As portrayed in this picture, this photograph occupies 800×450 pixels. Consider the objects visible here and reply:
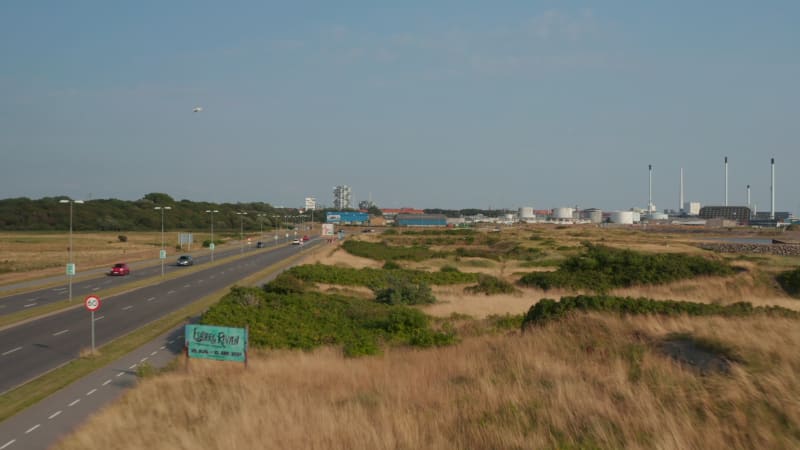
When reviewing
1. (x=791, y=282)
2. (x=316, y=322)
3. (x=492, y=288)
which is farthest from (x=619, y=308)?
(x=791, y=282)

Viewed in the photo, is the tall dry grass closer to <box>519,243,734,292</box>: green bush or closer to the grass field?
the grass field

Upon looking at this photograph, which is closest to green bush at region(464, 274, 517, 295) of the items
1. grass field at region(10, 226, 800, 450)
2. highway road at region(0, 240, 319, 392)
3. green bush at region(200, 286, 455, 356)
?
green bush at region(200, 286, 455, 356)

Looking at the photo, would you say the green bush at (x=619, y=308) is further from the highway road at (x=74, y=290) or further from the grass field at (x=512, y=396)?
the highway road at (x=74, y=290)

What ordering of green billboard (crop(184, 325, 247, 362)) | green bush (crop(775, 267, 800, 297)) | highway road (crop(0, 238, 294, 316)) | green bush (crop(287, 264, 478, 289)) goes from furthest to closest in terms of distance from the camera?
1. green bush (crop(287, 264, 478, 289))
2. green bush (crop(775, 267, 800, 297))
3. highway road (crop(0, 238, 294, 316))
4. green billboard (crop(184, 325, 247, 362))

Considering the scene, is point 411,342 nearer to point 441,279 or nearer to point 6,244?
point 441,279

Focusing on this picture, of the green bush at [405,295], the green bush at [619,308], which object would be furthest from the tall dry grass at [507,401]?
the green bush at [405,295]

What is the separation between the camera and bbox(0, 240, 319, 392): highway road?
23578mm

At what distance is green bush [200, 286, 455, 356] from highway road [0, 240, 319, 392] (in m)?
5.74

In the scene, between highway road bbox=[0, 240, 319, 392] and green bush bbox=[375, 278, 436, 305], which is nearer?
highway road bbox=[0, 240, 319, 392]

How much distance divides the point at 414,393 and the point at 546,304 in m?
14.3

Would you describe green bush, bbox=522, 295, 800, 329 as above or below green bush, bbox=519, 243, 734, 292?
above

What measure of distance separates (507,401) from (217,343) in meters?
11.2

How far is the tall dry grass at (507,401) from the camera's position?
8.62 meters

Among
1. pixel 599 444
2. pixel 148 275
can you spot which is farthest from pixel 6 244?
pixel 599 444
